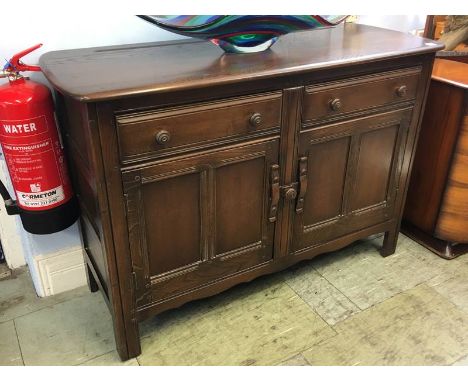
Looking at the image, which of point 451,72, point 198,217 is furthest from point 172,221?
point 451,72

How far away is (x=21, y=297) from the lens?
67.9 inches

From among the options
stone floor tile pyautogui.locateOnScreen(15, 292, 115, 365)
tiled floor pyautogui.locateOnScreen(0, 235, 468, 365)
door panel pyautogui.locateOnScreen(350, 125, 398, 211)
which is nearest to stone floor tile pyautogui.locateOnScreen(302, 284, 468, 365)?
tiled floor pyautogui.locateOnScreen(0, 235, 468, 365)

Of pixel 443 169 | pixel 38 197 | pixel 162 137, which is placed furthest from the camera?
pixel 443 169

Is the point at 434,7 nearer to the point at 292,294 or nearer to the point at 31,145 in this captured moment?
the point at 292,294

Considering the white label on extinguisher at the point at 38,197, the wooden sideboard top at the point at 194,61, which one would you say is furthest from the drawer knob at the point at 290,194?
the white label on extinguisher at the point at 38,197

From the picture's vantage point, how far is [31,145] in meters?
1.33

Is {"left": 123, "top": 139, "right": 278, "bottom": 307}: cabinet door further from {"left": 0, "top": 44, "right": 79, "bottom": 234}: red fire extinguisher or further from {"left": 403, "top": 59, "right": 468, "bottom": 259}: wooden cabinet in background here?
{"left": 403, "top": 59, "right": 468, "bottom": 259}: wooden cabinet in background

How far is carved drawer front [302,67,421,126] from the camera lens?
1408 millimetres

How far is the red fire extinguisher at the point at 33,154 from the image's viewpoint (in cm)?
129

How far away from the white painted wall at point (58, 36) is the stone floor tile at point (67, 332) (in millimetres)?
133

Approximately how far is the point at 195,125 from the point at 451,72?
1230 millimetres

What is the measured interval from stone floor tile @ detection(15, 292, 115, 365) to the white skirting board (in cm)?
7

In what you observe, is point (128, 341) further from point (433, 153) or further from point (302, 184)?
point (433, 153)
